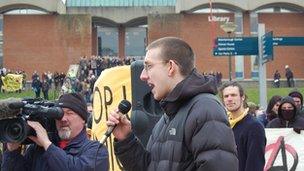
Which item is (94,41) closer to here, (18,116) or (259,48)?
(259,48)

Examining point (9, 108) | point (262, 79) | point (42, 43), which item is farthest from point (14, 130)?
point (42, 43)

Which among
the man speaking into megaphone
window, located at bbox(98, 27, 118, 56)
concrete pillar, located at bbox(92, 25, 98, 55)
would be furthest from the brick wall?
the man speaking into megaphone

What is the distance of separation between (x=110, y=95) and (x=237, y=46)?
14.4 metres

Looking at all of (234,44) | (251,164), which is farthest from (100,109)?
(234,44)

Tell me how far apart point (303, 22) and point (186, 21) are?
10212 mm

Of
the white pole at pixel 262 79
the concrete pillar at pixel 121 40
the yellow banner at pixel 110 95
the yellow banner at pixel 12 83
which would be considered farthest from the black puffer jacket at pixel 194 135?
the concrete pillar at pixel 121 40

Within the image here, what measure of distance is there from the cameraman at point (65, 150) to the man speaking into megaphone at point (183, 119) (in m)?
0.51

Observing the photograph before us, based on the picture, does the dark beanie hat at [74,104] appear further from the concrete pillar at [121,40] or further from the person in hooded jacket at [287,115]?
the concrete pillar at [121,40]

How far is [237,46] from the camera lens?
66.2 feet

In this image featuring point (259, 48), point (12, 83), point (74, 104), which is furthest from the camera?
point (12, 83)

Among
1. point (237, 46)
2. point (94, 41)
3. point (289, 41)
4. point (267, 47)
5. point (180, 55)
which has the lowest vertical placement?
point (180, 55)

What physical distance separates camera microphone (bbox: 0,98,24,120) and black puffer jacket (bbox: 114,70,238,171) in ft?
→ 2.58

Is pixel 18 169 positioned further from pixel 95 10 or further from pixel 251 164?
pixel 95 10

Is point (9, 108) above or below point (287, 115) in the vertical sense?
above
